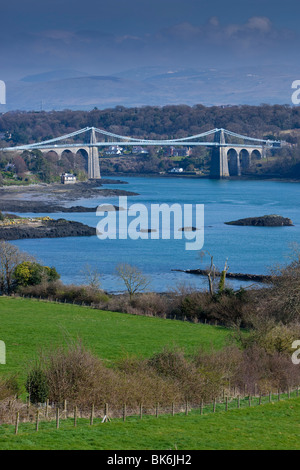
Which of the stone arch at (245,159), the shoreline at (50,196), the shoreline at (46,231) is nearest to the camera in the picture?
the shoreline at (46,231)

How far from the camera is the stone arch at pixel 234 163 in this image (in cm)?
7244

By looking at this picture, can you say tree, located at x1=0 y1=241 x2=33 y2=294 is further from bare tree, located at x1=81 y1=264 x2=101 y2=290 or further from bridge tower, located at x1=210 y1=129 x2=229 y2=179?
→ bridge tower, located at x1=210 y1=129 x2=229 y2=179

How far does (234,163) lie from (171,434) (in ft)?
223

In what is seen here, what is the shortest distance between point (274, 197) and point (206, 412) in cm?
4138

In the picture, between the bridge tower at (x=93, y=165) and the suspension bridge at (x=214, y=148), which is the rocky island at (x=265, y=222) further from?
the bridge tower at (x=93, y=165)

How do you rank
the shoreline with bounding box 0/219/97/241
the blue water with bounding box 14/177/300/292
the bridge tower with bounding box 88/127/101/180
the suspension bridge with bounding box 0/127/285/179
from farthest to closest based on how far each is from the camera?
the suspension bridge with bounding box 0/127/285/179 < the bridge tower with bounding box 88/127/101/180 < the shoreline with bounding box 0/219/97/241 < the blue water with bounding box 14/177/300/292

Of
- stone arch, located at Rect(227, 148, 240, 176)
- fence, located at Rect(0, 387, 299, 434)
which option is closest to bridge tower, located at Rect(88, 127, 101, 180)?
stone arch, located at Rect(227, 148, 240, 176)

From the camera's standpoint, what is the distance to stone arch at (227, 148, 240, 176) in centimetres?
7244

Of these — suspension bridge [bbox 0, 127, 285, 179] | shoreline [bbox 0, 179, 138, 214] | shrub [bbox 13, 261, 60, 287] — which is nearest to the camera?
shrub [bbox 13, 261, 60, 287]

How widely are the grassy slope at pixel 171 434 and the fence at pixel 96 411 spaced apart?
4.7 inches

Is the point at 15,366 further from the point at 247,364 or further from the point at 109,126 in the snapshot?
the point at 109,126

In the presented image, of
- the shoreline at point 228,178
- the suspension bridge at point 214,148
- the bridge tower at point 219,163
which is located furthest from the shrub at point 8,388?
the bridge tower at point 219,163

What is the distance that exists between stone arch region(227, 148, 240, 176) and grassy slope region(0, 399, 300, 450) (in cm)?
6599

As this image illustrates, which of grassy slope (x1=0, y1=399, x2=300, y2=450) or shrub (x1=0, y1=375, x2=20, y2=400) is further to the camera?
shrub (x1=0, y1=375, x2=20, y2=400)
